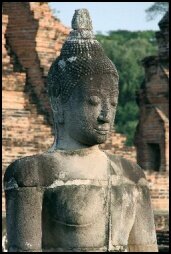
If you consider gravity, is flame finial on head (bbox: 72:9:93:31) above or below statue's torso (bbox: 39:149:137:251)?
above

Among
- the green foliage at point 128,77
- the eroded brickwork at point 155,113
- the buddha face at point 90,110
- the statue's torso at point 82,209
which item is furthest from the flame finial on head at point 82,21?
the green foliage at point 128,77

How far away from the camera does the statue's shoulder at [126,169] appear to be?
241 inches

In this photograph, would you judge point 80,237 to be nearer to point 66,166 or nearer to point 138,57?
point 66,166

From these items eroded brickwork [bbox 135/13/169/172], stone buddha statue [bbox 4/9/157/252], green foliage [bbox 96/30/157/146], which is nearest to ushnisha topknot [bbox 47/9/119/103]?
stone buddha statue [bbox 4/9/157/252]

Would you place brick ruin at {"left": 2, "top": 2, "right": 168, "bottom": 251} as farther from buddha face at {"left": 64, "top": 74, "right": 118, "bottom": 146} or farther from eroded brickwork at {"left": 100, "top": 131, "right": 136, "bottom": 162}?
buddha face at {"left": 64, "top": 74, "right": 118, "bottom": 146}

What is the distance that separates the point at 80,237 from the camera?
5848 mm

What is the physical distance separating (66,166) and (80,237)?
1.22ft

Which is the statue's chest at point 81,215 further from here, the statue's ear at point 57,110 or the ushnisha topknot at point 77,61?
the ushnisha topknot at point 77,61

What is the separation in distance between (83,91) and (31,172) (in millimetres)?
508

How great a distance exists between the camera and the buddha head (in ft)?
19.6

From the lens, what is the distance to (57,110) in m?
6.05

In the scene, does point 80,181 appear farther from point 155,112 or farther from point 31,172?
point 155,112

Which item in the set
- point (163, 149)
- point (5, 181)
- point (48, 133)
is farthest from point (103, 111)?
point (163, 149)

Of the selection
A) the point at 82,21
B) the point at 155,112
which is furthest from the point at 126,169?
the point at 155,112
